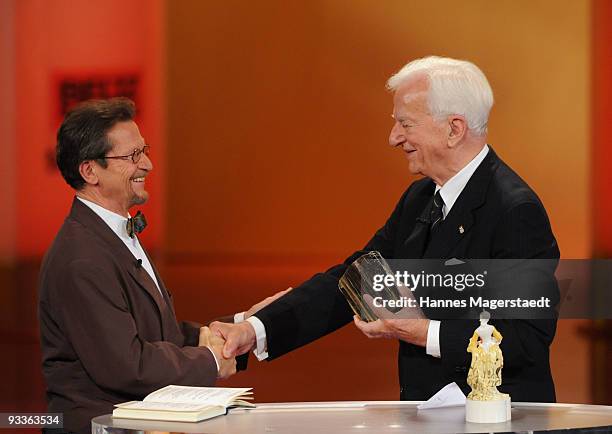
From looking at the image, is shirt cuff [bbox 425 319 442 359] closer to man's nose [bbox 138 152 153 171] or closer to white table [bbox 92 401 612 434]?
white table [bbox 92 401 612 434]

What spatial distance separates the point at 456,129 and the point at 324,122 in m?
2.92

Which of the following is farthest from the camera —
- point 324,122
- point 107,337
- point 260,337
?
point 324,122

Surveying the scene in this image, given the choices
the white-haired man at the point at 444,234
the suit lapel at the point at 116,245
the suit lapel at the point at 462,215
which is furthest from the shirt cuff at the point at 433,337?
the suit lapel at the point at 116,245

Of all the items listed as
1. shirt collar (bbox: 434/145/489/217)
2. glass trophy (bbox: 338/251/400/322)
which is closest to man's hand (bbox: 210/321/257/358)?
glass trophy (bbox: 338/251/400/322)

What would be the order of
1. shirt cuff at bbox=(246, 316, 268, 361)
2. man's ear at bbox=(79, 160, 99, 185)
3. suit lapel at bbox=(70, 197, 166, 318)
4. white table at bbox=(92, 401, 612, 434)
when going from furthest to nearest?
1. shirt cuff at bbox=(246, 316, 268, 361)
2. man's ear at bbox=(79, 160, 99, 185)
3. suit lapel at bbox=(70, 197, 166, 318)
4. white table at bbox=(92, 401, 612, 434)

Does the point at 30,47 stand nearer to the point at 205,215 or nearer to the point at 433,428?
the point at 205,215

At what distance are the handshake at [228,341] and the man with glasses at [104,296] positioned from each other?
1.7 inches

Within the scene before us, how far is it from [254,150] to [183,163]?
0.43 meters

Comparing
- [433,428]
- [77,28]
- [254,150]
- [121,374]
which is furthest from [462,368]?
[77,28]

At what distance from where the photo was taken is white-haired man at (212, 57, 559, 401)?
3075 mm

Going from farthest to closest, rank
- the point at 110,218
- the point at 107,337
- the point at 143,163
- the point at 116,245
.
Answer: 1. the point at 143,163
2. the point at 110,218
3. the point at 116,245
4. the point at 107,337

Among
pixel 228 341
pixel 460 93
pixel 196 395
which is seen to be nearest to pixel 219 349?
pixel 228 341

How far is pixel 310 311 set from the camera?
3.74 m

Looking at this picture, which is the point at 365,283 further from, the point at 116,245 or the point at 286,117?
the point at 286,117
